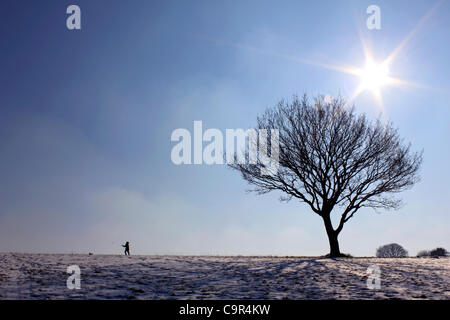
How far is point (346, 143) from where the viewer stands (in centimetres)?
2852

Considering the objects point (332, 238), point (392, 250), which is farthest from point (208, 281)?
point (392, 250)

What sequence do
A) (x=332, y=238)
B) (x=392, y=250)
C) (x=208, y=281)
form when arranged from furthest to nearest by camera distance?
(x=392, y=250), (x=332, y=238), (x=208, y=281)

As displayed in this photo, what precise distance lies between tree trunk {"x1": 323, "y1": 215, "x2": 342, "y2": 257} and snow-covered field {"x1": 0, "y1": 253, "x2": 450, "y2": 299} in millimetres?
8995

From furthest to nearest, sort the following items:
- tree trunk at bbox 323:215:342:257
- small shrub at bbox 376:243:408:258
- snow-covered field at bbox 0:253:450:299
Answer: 1. small shrub at bbox 376:243:408:258
2. tree trunk at bbox 323:215:342:257
3. snow-covered field at bbox 0:253:450:299

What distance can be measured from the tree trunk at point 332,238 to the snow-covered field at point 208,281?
29.5 ft

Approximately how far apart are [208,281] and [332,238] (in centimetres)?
1726

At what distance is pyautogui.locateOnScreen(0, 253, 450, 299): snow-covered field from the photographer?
1146cm

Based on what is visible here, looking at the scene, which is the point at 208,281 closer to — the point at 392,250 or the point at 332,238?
the point at 332,238

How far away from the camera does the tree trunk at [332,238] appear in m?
27.2

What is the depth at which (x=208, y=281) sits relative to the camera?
13922mm

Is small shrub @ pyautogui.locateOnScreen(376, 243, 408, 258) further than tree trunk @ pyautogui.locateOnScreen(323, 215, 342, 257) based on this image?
Yes

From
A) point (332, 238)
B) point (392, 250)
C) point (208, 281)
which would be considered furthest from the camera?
point (392, 250)

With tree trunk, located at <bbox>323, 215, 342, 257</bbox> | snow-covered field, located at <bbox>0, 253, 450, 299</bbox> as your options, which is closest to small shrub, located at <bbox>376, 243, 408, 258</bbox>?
tree trunk, located at <bbox>323, 215, 342, 257</bbox>

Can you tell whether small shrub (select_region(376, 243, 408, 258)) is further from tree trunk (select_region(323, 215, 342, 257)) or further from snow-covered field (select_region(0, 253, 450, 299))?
snow-covered field (select_region(0, 253, 450, 299))
